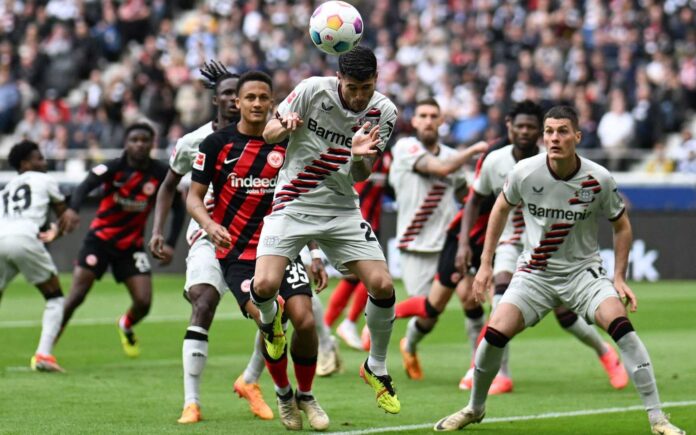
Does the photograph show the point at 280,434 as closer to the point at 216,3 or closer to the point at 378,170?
the point at 378,170

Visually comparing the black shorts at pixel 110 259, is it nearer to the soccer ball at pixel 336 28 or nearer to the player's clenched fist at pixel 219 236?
the player's clenched fist at pixel 219 236

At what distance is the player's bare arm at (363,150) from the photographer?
7.81 m

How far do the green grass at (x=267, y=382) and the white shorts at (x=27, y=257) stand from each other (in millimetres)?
869

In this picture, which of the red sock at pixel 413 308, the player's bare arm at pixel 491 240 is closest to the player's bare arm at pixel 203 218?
the player's bare arm at pixel 491 240

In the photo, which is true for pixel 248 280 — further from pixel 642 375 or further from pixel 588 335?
pixel 588 335

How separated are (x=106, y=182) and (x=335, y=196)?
15.1ft

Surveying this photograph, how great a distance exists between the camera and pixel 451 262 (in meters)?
11.2

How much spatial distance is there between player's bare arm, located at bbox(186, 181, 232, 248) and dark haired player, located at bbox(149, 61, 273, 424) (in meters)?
0.64

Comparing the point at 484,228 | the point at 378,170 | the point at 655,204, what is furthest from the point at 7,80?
the point at 484,228

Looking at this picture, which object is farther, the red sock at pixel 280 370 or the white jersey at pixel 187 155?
the white jersey at pixel 187 155

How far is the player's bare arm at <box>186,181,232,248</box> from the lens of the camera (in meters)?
8.27

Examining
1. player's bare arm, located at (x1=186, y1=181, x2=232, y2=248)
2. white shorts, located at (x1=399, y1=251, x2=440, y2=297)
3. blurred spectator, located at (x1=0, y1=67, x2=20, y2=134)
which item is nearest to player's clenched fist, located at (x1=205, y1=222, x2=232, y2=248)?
player's bare arm, located at (x1=186, y1=181, x2=232, y2=248)

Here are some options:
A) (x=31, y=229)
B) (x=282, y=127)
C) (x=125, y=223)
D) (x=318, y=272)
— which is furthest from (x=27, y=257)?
(x=282, y=127)

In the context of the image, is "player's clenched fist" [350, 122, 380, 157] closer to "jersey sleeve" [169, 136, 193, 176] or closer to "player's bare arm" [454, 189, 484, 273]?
"jersey sleeve" [169, 136, 193, 176]
